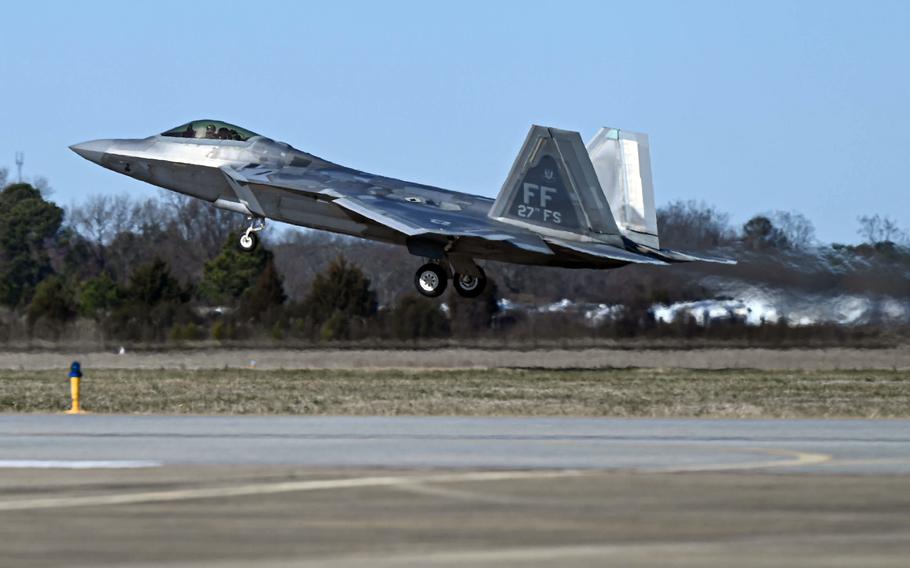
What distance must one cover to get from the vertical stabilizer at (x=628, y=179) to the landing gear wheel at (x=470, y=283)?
3629 mm

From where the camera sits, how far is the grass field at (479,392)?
24625 mm

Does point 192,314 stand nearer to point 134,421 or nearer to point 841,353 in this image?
point 841,353

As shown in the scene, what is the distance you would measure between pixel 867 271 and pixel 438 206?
9712mm

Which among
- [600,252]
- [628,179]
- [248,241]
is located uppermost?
[628,179]

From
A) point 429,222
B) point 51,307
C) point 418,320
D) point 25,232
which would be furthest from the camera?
point 25,232

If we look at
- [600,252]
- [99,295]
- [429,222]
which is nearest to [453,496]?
[429,222]

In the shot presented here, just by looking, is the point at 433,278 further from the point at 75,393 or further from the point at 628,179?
the point at 75,393

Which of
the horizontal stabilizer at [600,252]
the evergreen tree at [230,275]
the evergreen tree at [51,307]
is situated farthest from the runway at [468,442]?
the evergreen tree at [230,275]

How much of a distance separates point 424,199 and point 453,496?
21133mm

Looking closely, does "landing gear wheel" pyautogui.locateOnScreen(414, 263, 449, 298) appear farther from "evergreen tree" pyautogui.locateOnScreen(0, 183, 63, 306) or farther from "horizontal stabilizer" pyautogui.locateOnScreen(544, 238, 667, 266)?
"evergreen tree" pyautogui.locateOnScreen(0, 183, 63, 306)

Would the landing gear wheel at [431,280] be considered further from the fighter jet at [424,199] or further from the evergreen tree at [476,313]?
the evergreen tree at [476,313]

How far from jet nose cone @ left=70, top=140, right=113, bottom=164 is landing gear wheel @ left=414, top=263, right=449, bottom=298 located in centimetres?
807

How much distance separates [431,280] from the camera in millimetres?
33312

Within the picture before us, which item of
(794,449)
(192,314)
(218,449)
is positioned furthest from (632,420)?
(192,314)
